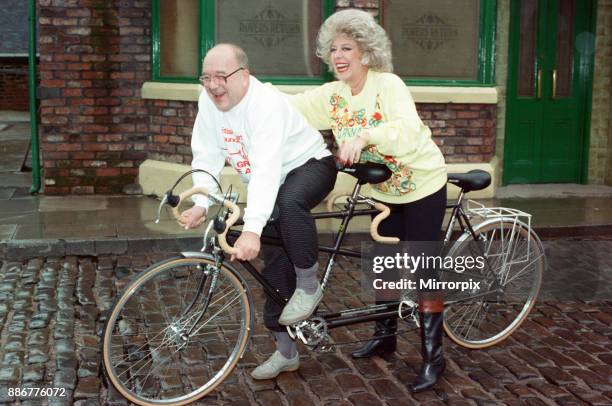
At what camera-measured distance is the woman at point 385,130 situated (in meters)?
4.13

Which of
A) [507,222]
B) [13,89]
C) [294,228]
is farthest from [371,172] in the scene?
[13,89]

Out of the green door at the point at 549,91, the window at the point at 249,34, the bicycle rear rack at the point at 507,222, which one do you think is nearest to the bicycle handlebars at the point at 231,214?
the bicycle rear rack at the point at 507,222

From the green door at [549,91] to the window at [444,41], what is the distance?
71 cm

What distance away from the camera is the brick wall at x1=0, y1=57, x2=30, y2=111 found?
81.2 feet

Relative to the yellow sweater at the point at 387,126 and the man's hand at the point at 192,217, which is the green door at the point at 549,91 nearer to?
the yellow sweater at the point at 387,126

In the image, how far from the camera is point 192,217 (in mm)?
4062

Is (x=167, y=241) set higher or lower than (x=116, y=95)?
lower

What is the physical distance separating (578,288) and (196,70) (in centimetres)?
482

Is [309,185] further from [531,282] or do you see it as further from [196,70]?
[196,70]

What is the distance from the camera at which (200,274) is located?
407 centimetres

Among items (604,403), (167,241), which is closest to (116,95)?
(167,241)

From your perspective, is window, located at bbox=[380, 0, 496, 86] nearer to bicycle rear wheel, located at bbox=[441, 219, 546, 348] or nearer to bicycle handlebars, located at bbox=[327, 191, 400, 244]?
bicycle rear wheel, located at bbox=[441, 219, 546, 348]

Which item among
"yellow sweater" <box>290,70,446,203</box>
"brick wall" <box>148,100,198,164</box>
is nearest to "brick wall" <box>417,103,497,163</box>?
"brick wall" <box>148,100,198,164</box>

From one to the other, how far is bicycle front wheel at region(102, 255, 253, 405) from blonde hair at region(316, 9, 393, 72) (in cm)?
120
